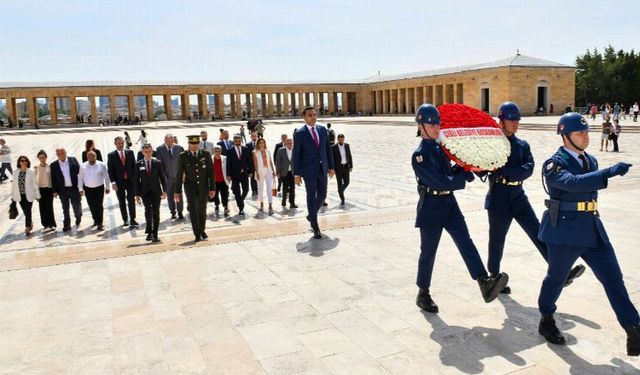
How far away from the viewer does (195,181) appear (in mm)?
7918

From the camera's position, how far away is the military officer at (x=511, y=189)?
15.7ft

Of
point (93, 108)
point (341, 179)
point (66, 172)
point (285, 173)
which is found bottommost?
point (341, 179)

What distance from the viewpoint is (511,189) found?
4.87m

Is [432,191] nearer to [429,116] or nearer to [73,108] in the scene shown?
[429,116]

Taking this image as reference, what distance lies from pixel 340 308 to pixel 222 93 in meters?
61.0

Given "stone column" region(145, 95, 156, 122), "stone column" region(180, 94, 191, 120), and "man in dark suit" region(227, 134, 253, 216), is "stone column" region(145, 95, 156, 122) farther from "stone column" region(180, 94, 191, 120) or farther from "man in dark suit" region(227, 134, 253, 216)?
"man in dark suit" region(227, 134, 253, 216)

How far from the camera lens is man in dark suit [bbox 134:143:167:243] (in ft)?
26.6

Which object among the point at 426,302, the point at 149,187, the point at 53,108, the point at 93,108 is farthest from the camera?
the point at 93,108

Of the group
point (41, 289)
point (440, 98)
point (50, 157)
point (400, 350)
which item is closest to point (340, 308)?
point (400, 350)

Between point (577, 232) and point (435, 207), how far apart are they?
1152 mm

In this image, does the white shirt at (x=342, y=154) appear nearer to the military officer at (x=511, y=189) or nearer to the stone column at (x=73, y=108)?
the military officer at (x=511, y=189)

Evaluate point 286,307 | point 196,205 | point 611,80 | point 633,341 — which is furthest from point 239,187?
point 611,80

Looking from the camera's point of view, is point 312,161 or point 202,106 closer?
point 312,161

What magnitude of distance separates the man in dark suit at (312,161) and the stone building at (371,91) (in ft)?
142
